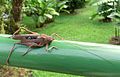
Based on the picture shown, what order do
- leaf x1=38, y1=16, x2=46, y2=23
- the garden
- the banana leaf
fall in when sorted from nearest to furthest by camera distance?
the banana leaf
the garden
leaf x1=38, y1=16, x2=46, y2=23

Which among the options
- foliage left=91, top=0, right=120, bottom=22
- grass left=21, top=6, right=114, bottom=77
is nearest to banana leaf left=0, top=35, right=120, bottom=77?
grass left=21, top=6, right=114, bottom=77

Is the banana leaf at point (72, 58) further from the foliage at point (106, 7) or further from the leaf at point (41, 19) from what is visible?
the leaf at point (41, 19)

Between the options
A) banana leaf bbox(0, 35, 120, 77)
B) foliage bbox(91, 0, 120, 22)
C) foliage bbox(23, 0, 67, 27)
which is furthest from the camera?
foliage bbox(23, 0, 67, 27)

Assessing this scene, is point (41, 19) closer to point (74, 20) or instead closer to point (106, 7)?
point (74, 20)

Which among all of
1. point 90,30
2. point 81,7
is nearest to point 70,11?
point 81,7

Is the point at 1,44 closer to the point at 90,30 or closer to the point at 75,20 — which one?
the point at 90,30

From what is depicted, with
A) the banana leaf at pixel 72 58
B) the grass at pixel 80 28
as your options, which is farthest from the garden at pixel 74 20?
the banana leaf at pixel 72 58

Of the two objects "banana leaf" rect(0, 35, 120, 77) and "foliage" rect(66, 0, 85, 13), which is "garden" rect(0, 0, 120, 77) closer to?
"foliage" rect(66, 0, 85, 13)
